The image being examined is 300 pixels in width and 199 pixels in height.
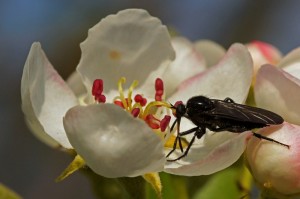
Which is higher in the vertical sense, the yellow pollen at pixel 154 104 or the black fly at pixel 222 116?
the black fly at pixel 222 116

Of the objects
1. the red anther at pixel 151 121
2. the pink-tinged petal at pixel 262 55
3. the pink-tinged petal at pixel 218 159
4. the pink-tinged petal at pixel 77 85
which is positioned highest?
the pink-tinged petal at pixel 218 159

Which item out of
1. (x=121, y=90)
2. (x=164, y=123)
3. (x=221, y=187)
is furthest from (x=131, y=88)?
(x=221, y=187)

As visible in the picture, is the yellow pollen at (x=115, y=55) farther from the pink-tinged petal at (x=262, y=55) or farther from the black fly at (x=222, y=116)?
the pink-tinged petal at (x=262, y=55)

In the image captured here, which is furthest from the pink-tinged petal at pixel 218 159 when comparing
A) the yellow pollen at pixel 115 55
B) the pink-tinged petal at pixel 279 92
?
the yellow pollen at pixel 115 55

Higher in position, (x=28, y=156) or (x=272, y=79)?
(x=272, y=79)

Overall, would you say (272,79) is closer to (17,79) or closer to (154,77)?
(154,77)

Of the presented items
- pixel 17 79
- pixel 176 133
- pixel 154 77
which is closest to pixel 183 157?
pixel 176 133

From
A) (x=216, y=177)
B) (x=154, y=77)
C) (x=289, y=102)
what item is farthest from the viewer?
(x=216, y=177)
